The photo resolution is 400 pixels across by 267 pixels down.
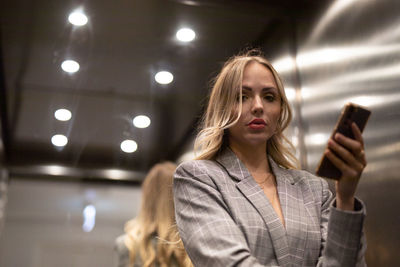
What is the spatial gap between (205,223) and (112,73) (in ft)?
4.19

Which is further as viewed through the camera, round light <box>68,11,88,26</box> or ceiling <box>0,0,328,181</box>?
round light <box>68,11,88,26</box>

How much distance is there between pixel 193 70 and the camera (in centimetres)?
239

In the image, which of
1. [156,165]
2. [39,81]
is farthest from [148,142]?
[39,81]

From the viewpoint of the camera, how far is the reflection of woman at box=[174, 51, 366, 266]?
1.06 meters

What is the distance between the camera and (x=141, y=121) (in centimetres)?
231

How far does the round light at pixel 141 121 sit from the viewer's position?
7.54 feet

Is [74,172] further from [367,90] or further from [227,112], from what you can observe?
[367,90]

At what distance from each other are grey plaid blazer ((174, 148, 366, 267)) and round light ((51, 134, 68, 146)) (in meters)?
1.01

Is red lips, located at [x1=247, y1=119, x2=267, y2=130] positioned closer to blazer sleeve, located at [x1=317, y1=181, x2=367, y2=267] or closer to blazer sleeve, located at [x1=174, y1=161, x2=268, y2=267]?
blazer sleeve, located at [x1=174, y1=161, x2=268, y2=267]

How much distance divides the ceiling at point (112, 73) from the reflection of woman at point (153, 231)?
3.6 inches

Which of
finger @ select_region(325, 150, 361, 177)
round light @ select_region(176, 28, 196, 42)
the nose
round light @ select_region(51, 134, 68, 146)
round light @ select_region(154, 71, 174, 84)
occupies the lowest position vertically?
finger @ select_region(325, 150, 361, 177)

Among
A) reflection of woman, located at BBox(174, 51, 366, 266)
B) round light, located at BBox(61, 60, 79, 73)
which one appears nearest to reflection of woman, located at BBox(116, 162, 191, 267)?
round light, located at BBox(61, 60, 79, 73)

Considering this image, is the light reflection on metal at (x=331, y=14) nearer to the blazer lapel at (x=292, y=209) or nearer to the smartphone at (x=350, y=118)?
the blazer lapel at (x=292, y=209)

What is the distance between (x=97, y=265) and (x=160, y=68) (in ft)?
2.85
